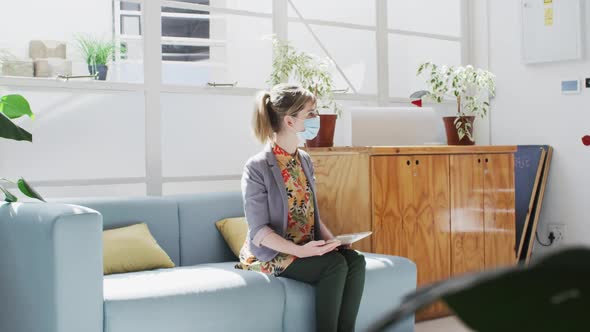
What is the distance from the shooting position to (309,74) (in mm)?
4098

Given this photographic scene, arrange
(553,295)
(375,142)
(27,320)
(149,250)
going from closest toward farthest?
(553,295) → (27,320) → (149,250) → (375,142)

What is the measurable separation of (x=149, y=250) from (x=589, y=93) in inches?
119

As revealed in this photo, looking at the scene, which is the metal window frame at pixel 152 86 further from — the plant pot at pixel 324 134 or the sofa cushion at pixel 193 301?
the sofa cushion at pixel 193 301

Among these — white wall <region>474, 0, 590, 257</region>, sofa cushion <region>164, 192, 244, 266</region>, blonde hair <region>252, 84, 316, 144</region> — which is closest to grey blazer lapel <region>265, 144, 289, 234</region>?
blonde hair <region>252, 84, 316, 144</region>

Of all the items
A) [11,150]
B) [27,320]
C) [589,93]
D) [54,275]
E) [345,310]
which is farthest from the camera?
[589,93]

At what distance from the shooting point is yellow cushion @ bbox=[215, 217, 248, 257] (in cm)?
354

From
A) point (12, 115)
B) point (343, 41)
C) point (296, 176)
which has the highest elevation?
point (343, 41)

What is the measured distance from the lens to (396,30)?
510 cm

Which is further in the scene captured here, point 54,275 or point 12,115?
point 12,115

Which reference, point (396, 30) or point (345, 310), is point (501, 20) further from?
point (345, 310)

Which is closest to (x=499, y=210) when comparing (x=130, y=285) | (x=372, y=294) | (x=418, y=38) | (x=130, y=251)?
(x=372, y=294)

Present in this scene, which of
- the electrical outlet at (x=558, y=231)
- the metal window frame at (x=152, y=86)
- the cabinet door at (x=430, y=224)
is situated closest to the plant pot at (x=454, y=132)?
the cabinet door at (x=430, y=224)

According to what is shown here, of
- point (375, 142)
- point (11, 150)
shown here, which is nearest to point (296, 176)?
point (375, 142)

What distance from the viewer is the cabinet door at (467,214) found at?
13.4 feet
